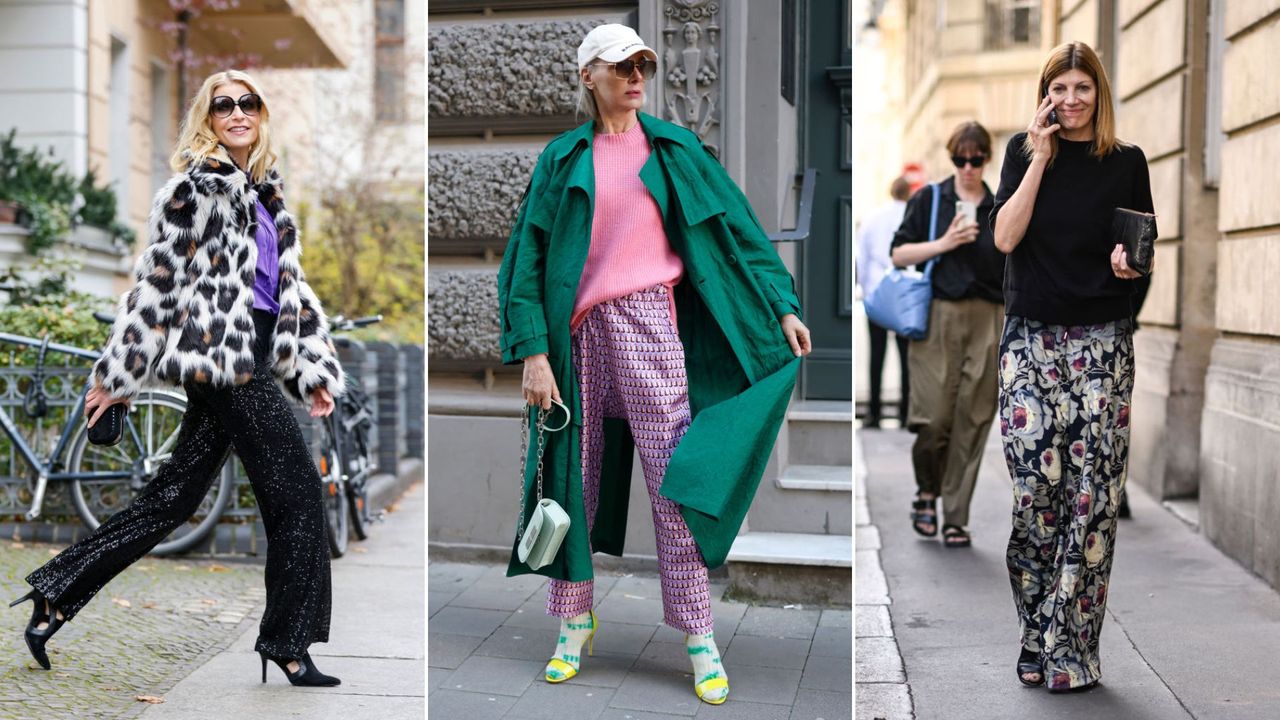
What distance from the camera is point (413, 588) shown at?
6262 mm

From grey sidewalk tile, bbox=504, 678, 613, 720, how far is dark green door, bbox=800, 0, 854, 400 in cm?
101

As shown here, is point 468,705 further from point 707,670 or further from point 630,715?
point 707,670

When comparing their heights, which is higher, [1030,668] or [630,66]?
[630,66]

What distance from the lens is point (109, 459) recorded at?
6.74 metres

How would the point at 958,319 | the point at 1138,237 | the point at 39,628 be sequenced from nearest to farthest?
the point at 1138,237
the point at 39,628
the point at 958,319

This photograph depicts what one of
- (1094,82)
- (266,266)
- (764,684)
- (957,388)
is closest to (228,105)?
(266,266)

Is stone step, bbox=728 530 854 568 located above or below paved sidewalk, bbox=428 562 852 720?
above

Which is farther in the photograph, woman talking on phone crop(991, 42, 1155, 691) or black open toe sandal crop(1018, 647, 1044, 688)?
black open toe sandal crop(1018, 647, 1044, 688)

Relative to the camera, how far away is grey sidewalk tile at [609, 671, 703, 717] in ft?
12.0

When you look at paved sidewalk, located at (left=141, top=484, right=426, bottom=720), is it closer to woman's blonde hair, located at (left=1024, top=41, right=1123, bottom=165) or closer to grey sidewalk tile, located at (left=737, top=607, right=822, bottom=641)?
grey sidewalk tile, located at (left=737, top=607, right=822, bottom=641)

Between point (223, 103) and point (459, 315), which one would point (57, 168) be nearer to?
point (223, 103)

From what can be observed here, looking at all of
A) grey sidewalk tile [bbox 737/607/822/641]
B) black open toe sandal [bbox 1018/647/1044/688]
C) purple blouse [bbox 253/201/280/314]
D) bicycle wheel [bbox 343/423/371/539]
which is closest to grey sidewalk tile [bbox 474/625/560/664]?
grey sidewalk tile [bbox 737/607/822/641]

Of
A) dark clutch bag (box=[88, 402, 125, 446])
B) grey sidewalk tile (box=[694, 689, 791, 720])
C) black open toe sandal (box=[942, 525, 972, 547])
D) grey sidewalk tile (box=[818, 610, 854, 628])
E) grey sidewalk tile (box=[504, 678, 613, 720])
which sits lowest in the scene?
black open toe sandal (box=[942, 525, 972, 547])

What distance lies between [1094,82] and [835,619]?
5.94ft
